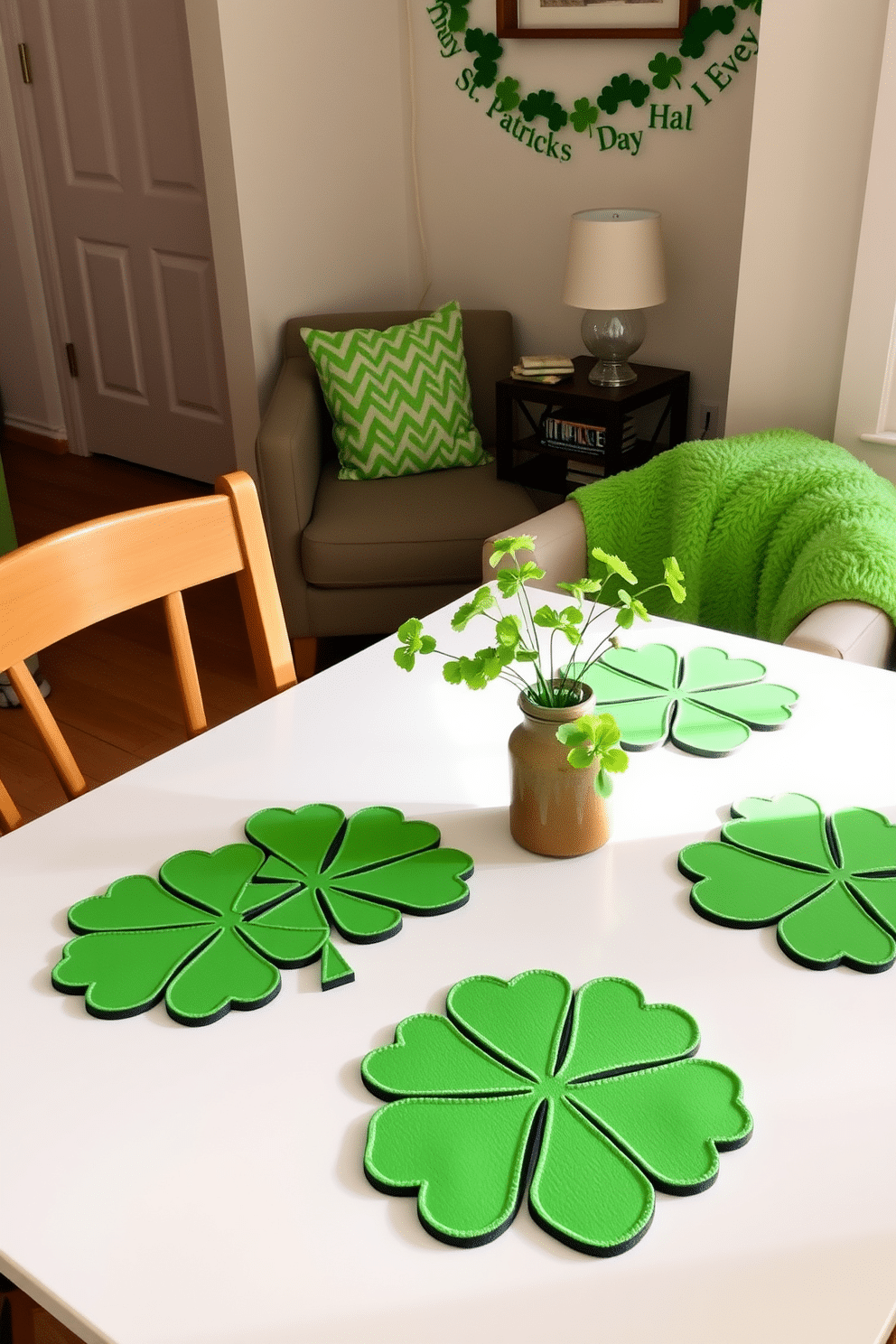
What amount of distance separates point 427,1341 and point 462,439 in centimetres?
276

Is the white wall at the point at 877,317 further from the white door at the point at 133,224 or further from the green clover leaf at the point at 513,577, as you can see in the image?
the white door at the point at 133,224

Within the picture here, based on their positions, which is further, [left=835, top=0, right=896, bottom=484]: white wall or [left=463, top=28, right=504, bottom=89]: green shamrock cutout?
[left=463, top=28, right=504, bottom=89]: green shamrock cutout

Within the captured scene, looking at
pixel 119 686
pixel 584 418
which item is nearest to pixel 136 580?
pixel 119 686

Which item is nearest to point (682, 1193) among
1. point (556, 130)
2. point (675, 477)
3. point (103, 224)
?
point (675, 477)

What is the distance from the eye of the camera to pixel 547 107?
3289mm

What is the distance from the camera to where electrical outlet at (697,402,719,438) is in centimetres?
333

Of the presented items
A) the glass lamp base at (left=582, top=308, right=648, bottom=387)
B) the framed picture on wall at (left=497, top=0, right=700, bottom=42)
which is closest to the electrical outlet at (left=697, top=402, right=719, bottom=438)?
the glass lamp base at (left=582, top=308, right=648, bottom=387)

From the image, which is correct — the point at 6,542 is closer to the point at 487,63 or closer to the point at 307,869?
the point at 487,63

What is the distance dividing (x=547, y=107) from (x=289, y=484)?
1301 mm

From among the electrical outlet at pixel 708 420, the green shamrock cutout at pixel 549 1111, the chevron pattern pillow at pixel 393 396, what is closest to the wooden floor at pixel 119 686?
the chevron pattern pillow at pixel 393 396

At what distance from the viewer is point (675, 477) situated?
234 cm

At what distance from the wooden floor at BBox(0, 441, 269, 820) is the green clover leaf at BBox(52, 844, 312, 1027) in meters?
1.59

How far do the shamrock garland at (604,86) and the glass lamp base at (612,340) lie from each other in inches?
21.3

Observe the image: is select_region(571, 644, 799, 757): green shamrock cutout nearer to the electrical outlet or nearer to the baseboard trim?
the electrical outlet
